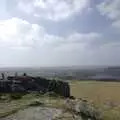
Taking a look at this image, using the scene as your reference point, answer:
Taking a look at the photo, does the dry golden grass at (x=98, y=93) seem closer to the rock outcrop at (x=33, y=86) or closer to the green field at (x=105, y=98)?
the green field at (x=105, y=98)

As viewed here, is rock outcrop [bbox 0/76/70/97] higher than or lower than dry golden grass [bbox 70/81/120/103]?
higher

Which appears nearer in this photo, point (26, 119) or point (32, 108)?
point (26, 119)

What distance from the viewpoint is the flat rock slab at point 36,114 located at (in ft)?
33.0

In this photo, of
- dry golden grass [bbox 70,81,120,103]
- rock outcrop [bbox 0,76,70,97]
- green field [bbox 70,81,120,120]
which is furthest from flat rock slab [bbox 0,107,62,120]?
dry golden grass [bbox 70,81,120,103]

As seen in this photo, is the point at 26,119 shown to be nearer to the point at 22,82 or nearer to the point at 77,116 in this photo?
the point at 77,116

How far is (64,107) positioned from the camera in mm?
11672

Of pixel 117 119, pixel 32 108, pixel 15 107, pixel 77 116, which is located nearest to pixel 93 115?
pixel 77 116

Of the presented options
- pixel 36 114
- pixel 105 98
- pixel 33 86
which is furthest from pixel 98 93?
pixel 36 114

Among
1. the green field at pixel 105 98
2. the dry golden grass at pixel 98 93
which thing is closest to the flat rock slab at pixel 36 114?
the green field at pixel 105 98

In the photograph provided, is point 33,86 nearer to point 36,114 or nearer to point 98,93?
point 36,114

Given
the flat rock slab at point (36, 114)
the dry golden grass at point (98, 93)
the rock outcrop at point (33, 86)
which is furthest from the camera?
the dry golden grass at point (98, 93)

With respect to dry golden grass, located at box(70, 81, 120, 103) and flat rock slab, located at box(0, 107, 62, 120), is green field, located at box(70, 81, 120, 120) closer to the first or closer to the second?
dry golden grass, located at box(70, 81, 120, 103)

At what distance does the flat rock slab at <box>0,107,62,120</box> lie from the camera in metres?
10.1

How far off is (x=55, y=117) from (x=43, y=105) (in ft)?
6.41
